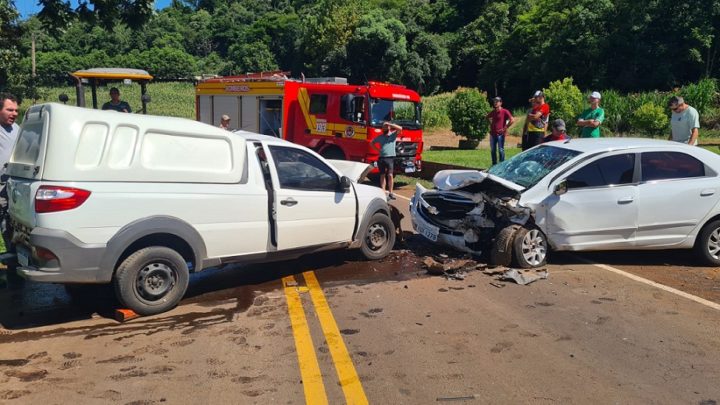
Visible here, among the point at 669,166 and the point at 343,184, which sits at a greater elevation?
the point at 669,166

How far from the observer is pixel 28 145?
5.51 m

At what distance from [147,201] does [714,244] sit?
7.06m

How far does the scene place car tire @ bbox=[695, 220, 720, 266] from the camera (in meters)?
7.62

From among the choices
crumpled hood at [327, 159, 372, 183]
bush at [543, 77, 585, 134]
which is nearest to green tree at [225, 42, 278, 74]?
bush at [543, 77, 585, 134]

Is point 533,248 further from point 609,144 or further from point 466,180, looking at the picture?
point 609,144

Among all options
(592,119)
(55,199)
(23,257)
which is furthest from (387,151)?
(55,199)

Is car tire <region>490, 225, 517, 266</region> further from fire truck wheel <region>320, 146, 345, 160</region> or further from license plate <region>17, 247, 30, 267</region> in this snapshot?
fire truck wheel <region>320, 146, 345, 160</region>

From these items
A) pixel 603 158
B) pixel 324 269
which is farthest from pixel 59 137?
pixel 603 158

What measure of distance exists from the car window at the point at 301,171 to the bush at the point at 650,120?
2476cm

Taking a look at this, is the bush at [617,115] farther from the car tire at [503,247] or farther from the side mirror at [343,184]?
the side mirror at [343,184]

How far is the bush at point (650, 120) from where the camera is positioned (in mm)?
27155

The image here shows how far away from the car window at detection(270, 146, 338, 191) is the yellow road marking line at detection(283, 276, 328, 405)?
1.23 m

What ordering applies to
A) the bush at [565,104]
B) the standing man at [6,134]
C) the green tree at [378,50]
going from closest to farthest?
the standing man at [6,134]
the bush at [565,104]
the green tree at [378,50]

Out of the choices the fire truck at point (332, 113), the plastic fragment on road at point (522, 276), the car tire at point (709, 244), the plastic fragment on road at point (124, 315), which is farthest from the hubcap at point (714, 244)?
the fire truck at point (332, 113)
